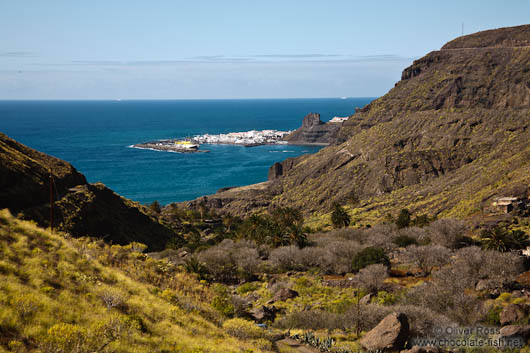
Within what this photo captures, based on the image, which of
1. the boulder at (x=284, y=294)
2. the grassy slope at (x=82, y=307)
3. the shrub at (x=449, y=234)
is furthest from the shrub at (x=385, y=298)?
the shrub at (x=449, y=234)

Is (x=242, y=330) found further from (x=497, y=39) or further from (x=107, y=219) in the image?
(x=497, y=39)

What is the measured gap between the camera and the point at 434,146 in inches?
4149

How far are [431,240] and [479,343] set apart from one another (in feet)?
89.1

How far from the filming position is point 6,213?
2294cm

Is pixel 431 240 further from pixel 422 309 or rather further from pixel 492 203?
pixel 422 309

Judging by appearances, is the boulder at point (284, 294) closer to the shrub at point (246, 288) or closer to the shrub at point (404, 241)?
the shrub at point (246, 288)

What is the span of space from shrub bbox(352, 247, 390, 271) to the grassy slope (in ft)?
65.4

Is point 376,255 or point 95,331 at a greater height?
point 95,331

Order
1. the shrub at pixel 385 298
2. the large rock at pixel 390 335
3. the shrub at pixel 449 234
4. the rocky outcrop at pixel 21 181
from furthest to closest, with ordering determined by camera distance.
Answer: the shrub at pixel 449 234, the rocky outcrop at pixel 21 181, the shrub at pixel 385 298, the large rock at pixel 390 335

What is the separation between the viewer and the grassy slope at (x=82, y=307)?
45.8 ft

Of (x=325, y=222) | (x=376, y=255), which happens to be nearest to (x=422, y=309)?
(x=376, y=255)

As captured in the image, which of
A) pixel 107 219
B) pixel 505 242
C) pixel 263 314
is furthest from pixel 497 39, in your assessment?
pixel 263 314

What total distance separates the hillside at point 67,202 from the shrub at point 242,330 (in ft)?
58.6

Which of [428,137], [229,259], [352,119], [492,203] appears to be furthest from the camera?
[352,119]
